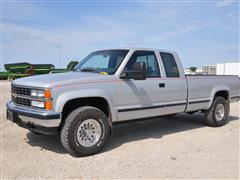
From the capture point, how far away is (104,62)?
5.33 meters

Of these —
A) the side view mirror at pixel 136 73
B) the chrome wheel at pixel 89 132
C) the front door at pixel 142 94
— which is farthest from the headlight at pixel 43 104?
the side view mirror at pixel 136 73

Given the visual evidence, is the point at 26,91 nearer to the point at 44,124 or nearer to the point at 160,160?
the point at 44,124

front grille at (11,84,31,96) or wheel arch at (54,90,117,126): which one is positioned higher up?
front grille at (11,84,31,96)

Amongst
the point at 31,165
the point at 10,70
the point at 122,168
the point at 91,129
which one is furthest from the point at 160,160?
the point at 10,70

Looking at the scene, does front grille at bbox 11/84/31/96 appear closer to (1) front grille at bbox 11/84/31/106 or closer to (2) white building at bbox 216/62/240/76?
(1) front grille at bbox 11/84/31/106

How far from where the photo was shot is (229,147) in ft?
16.7

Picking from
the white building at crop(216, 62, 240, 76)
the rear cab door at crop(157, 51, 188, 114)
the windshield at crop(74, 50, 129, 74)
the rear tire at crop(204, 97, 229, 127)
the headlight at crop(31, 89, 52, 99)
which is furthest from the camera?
the white building at crop(216, 62, 240, 76)

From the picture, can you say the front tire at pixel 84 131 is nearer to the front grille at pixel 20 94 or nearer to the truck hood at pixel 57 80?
the truck hood at pixel 57 80

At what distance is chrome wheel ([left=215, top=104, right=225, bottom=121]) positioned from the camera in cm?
703

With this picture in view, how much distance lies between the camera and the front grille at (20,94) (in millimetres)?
4338

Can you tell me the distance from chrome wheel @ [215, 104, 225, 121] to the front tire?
3.82 metres

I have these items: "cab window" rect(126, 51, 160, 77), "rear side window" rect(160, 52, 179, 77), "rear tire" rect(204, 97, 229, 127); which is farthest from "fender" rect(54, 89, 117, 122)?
"rear tire" rect(204, 97, 229, 127)

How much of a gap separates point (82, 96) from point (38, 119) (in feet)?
2.69

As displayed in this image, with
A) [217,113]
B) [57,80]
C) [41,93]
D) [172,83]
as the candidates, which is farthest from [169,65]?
[41,93]
